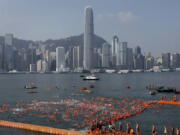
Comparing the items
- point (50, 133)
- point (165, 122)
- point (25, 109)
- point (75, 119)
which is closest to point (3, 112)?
point (25, 109)

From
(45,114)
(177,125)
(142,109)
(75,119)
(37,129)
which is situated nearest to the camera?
(37,129)

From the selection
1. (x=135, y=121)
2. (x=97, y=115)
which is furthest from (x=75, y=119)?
(x=135, y=121)

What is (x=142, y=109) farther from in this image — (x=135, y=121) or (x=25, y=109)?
(x=25, y=109)

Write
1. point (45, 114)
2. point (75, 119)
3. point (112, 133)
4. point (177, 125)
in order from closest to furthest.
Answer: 1. point (112, 133)
2. point (177, 125)
3. point (75, 119)
4. point (45, 114)

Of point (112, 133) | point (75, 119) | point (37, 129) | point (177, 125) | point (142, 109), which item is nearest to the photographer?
point (112, 133)

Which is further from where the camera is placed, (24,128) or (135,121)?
(135,121)

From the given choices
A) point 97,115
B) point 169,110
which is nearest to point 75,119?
point 97,115

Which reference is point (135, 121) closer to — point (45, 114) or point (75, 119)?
point (75, 119)

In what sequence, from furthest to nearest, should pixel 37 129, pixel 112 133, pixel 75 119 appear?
pixel 75 119
pixel 37 129
pixel 112 133
